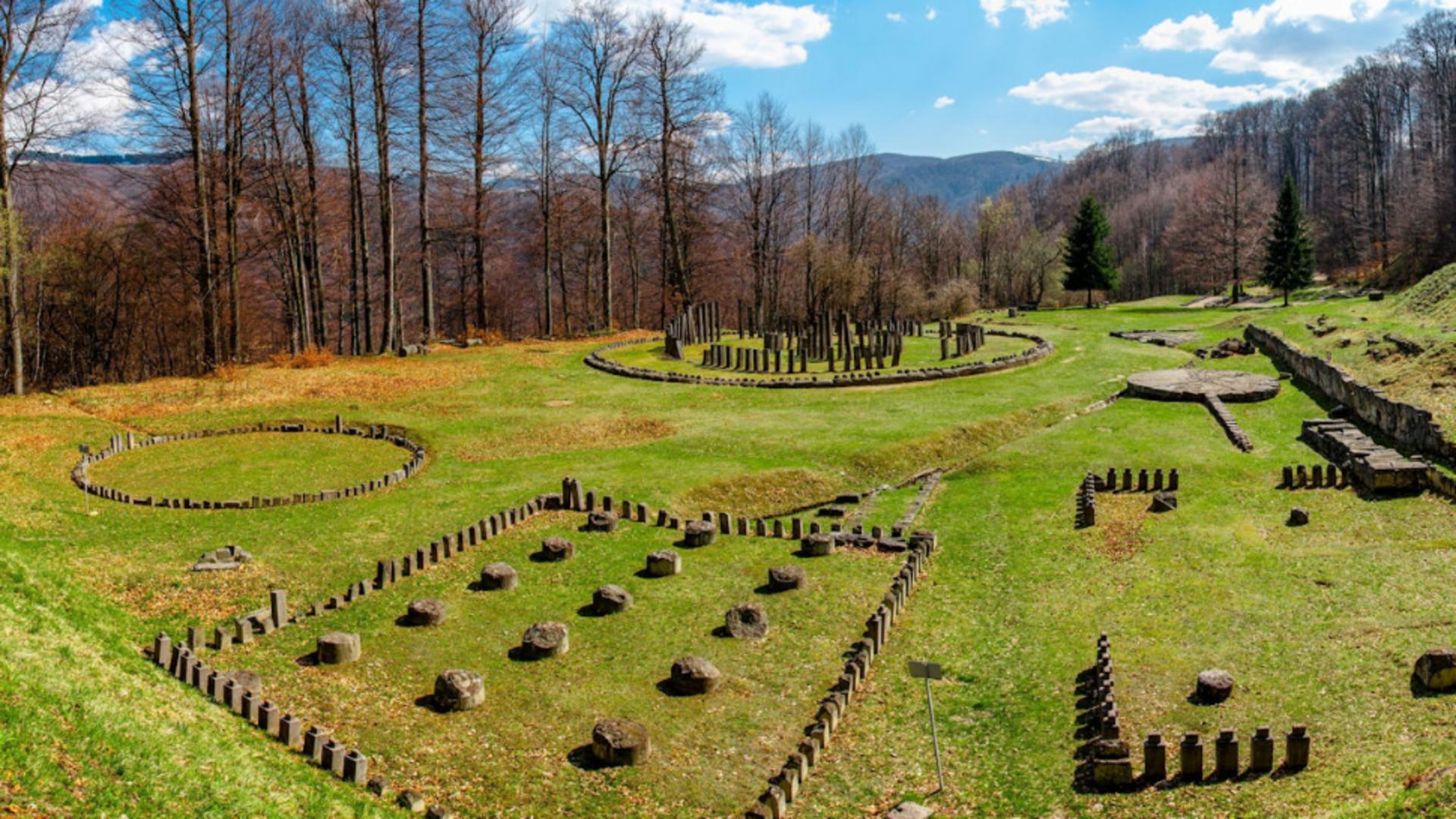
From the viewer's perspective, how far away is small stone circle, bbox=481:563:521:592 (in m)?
14.2

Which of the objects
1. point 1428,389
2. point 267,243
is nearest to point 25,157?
point 267,243

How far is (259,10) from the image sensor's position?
1378 inches

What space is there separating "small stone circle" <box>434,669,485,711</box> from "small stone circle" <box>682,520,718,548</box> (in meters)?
6.16

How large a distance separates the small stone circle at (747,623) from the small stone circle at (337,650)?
464 cm

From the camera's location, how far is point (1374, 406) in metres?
23.6

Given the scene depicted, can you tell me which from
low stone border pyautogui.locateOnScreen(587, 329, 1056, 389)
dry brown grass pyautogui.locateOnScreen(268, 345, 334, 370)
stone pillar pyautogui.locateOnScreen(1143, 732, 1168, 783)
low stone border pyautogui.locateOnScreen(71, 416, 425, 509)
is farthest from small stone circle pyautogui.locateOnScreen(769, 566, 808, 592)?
dry brown grass pyautogui.locateOnScreen(268, 345, 334, 370)

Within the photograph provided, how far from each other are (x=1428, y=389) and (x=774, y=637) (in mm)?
19223

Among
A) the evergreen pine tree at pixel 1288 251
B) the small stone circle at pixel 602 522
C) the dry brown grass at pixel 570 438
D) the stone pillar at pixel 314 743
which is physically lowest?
the stone pillar at pixel 314 743

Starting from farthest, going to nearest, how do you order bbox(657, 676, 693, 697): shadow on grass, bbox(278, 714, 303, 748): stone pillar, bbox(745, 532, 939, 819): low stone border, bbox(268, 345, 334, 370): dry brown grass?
bbox(268, 345, 334, 370): dry brown grass
bbox(657, 676, 693, 697): shadow on grass
bbox(278, 714, 303, 748): stone pillar
bbox(745, 532, 939, 819): low stone border

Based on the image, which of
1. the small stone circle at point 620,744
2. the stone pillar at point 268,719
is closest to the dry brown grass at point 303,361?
the stone pillar at point 268,719

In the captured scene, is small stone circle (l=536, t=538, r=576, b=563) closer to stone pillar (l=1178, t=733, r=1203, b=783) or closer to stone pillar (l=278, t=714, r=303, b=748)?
stone pillar (l=278, t=714, r=303, b=748)

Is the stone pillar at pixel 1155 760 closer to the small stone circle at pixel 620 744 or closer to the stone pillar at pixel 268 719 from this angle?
the small stone circle at pixel 620 744

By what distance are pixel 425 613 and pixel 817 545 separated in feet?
21.1

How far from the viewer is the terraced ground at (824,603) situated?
8.59 metres
